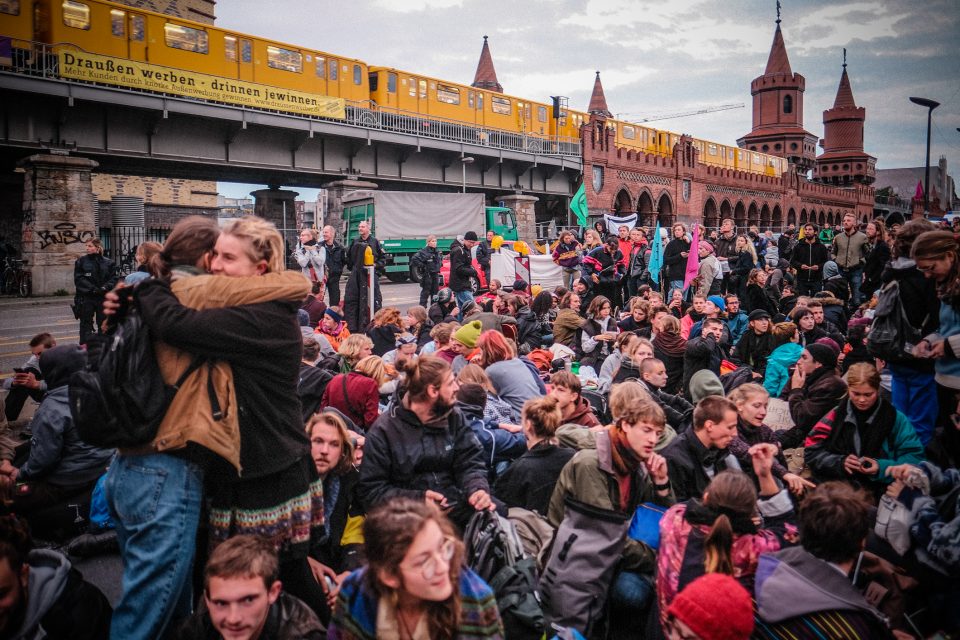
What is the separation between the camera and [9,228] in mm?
29094

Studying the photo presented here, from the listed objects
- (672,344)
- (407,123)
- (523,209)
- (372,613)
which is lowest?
(372,613)

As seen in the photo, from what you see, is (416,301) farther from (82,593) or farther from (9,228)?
(9,228)

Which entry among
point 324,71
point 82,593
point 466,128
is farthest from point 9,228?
point 82,593

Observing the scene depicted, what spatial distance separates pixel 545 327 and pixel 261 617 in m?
7.73

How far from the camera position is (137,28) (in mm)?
21734

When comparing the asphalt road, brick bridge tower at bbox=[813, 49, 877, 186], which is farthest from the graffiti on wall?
brick bridge tower at bbox=[813, 49, 877, 186]

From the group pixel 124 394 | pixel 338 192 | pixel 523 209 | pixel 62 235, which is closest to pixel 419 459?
pixel 124 394

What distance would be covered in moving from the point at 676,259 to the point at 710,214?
152ft

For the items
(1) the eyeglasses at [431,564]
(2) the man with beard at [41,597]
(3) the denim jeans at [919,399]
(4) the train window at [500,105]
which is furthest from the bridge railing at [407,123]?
(3) the denim jeans at [919,399]

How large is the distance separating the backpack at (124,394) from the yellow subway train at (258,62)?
916 inches

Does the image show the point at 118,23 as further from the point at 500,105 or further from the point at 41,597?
the point at 41,597

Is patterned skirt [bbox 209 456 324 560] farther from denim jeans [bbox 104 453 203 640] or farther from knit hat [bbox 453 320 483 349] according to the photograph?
knit hat [bbox 453 320 483 349]

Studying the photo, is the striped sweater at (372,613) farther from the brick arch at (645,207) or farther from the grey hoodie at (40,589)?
the brick arch at (645,207)

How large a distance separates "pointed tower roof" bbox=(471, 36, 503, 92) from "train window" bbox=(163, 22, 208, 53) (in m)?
39.9
